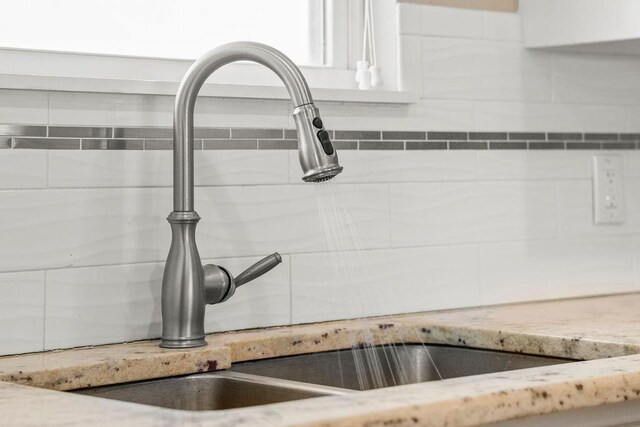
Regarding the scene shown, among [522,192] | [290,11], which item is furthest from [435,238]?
[290,11]

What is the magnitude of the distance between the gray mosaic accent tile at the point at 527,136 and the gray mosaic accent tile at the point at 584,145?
0.23 feet

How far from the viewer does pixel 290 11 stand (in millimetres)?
1708

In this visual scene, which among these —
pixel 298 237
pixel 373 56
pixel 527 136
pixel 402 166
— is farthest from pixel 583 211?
pixel 298 237

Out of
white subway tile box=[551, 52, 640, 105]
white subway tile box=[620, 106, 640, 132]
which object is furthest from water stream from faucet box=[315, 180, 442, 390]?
white subway tile box=[620, 106, 640, 132]

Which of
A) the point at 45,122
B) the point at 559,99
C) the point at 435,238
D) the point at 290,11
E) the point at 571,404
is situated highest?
the point at 290,11

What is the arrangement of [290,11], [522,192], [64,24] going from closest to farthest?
[64,24], [290,11], [522,192]

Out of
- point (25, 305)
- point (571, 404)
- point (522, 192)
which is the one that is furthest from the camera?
point (522, 192)

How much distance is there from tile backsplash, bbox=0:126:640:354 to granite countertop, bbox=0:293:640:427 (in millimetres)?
46

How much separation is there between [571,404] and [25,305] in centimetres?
76

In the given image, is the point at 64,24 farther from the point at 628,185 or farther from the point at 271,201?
the point at 628,185

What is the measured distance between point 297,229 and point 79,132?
0.40 m

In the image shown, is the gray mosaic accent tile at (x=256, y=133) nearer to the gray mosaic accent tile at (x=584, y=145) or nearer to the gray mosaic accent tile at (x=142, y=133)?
the gray mosaic accent tile at (x=142, y=133)

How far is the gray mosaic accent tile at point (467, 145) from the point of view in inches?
68.7

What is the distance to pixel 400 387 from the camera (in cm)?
98
